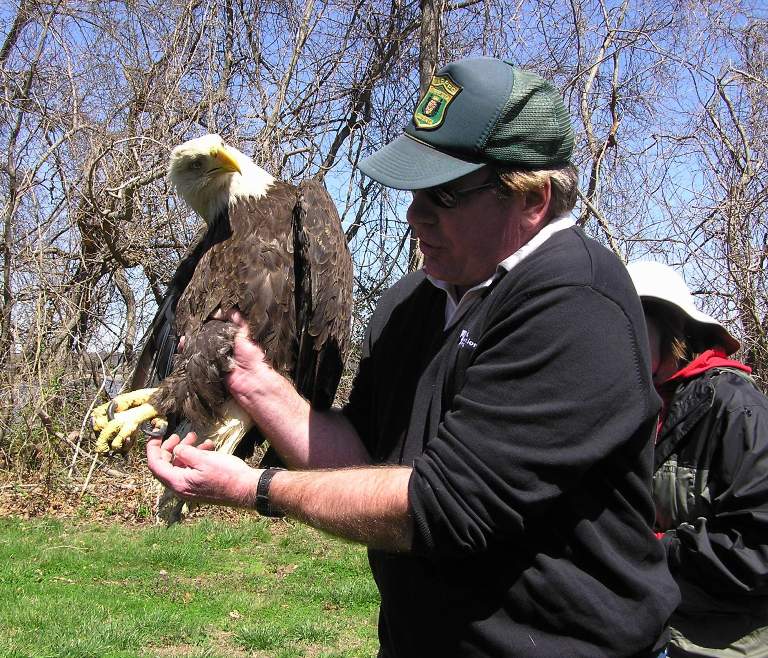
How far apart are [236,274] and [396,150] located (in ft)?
5.96

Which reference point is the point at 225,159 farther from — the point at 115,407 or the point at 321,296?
the point at 115,407

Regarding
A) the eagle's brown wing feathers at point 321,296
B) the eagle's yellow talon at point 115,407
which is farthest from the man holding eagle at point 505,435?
the eagle's brown wing feathers at point 321,296

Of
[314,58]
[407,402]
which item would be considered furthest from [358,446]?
[314,58]

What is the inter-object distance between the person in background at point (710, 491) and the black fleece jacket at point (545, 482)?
71 cm

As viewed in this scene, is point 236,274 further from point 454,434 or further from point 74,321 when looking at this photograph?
point 74,321

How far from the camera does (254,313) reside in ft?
11.6

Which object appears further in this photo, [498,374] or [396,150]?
[396,150]

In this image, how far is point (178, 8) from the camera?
351 inches

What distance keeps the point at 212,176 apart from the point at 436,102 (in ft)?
8.52

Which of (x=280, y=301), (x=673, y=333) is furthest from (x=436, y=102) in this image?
(x=280, y=301)

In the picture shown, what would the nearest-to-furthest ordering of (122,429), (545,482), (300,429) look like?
1. (545,482)
2. (300,429)
3. (122,429)

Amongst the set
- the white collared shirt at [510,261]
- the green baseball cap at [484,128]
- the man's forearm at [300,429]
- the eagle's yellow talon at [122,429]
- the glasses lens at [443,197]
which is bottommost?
the eagle's yellow talon at [122,429]

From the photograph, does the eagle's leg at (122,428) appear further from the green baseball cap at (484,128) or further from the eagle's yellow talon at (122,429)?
the green baseball cap at (484,128)

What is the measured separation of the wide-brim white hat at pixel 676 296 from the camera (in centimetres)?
267
